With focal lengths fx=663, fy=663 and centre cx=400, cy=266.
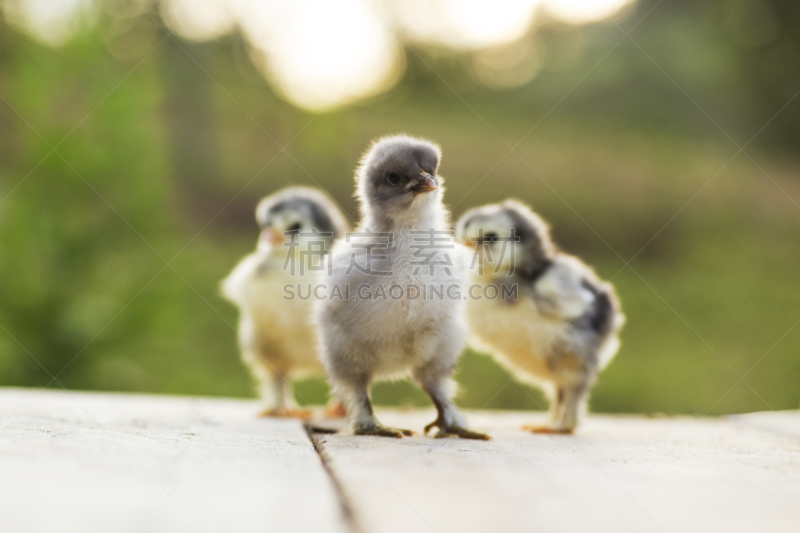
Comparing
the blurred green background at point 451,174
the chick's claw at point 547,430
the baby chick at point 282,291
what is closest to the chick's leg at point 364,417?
the chick's claw at point 547,430

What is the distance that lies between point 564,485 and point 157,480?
930 millimetres

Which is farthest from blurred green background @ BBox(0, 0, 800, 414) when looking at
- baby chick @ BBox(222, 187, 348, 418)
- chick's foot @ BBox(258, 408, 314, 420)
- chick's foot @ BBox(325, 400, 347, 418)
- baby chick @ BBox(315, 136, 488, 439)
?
baby chick @ BBox(315, 136, 488, 439)

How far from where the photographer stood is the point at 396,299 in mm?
2385

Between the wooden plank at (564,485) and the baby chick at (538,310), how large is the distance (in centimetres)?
68

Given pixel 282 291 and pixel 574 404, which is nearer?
pixel 574 404

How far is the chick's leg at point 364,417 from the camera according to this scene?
93.7 inches

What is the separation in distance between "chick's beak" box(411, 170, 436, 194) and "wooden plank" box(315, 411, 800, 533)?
91 centimetres

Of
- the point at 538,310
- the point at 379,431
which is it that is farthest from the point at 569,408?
the point at 379,431

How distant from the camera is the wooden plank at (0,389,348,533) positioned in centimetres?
127

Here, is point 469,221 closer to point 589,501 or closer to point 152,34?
point 589,501

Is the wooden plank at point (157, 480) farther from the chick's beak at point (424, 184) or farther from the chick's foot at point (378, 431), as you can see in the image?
the chick's beak at point (424, 184)

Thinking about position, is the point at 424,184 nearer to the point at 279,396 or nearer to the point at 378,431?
the point at 378,431

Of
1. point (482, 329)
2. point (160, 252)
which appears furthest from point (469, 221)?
point (160, 252)

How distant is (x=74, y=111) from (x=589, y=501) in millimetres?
4916
